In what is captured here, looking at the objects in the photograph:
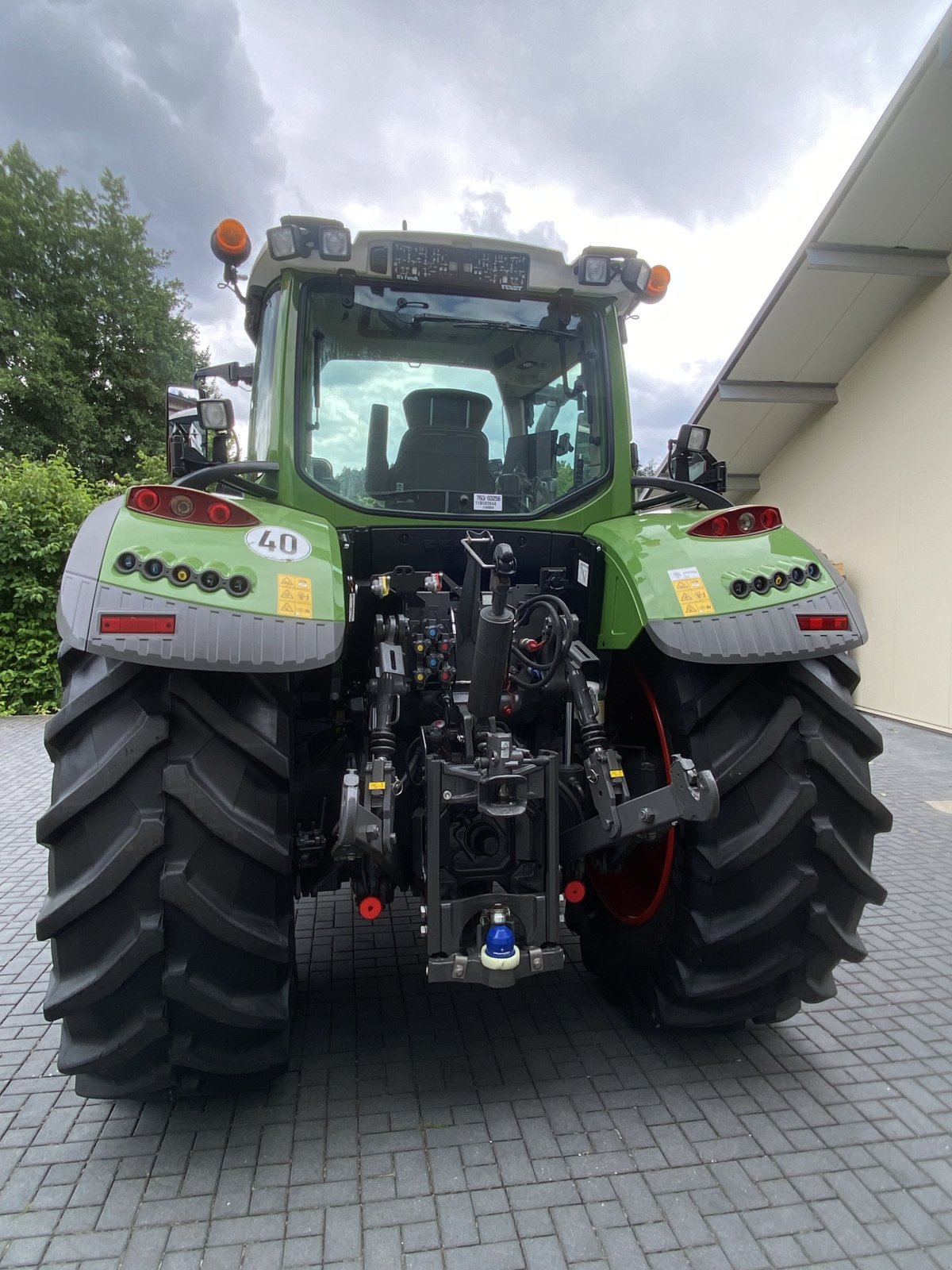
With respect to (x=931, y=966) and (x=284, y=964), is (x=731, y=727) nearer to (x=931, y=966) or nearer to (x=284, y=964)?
Answer: (x=284, y=964)

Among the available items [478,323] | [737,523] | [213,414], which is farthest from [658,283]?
[213,414]

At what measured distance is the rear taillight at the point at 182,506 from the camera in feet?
6.82

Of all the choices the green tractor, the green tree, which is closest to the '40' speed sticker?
the green tractor

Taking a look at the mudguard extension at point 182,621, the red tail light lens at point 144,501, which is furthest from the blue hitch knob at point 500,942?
the red tail light lens at point 144,501

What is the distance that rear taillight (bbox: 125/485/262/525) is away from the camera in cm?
208

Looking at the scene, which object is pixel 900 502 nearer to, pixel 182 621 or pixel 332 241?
pixel 332 241

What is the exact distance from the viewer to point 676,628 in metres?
2.17

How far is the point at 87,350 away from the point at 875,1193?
24.0 m

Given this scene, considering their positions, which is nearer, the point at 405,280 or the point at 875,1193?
the point at 875,1193

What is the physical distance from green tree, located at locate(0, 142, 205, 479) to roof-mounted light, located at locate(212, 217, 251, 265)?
61.0 feet

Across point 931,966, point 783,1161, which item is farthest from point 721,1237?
point 931,966

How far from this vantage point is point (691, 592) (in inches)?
87.7

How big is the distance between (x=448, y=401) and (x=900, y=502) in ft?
24.2

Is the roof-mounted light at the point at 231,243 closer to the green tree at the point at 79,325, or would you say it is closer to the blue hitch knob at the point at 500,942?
the blue hitch knob at the point at 500,942
